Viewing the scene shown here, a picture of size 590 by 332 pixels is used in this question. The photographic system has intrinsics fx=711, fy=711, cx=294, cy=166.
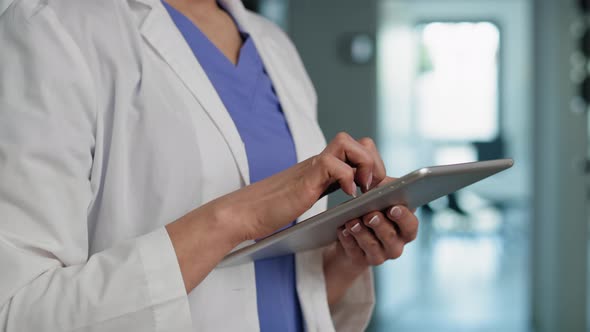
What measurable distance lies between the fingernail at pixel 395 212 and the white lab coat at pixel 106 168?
0.20m

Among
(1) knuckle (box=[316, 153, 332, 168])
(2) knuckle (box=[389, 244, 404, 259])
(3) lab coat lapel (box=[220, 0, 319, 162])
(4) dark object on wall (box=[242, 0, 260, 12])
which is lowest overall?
(2) knuckle (box=[389, 244, 404, 259])

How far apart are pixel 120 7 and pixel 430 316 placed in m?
4.32

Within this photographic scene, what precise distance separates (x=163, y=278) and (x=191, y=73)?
0.29m

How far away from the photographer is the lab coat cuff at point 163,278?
0.78m

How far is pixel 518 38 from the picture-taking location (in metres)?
9.68

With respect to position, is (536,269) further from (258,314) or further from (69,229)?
(69,229)

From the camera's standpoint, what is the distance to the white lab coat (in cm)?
75

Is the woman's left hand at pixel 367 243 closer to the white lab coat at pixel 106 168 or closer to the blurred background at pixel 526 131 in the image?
the white lab coat at pixel 106 168

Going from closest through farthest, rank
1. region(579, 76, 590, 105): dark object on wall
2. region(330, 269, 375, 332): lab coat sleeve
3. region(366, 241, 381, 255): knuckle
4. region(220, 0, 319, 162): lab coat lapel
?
region(366, 241, 381, 255): knuckle → region(220, 0, 319, 162): lab coat lapel → region(330, 269, 375, 332): lab coat sleeve → region(579, 76, 590, 105): dark object on wall

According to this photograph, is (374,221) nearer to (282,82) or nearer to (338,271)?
(338,271)

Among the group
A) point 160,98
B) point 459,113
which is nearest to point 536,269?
point 160,98

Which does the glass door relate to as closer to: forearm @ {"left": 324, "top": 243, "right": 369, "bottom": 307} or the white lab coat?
forearm @ {"left": 324, "top": 243, "right": 369, "bottom": 307}

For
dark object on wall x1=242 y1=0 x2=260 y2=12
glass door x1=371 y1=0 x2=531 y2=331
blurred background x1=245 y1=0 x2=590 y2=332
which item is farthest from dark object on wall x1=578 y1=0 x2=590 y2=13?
dark object on wall x1=242 y1=0 x2=260 y2=12

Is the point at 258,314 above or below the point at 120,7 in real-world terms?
below
